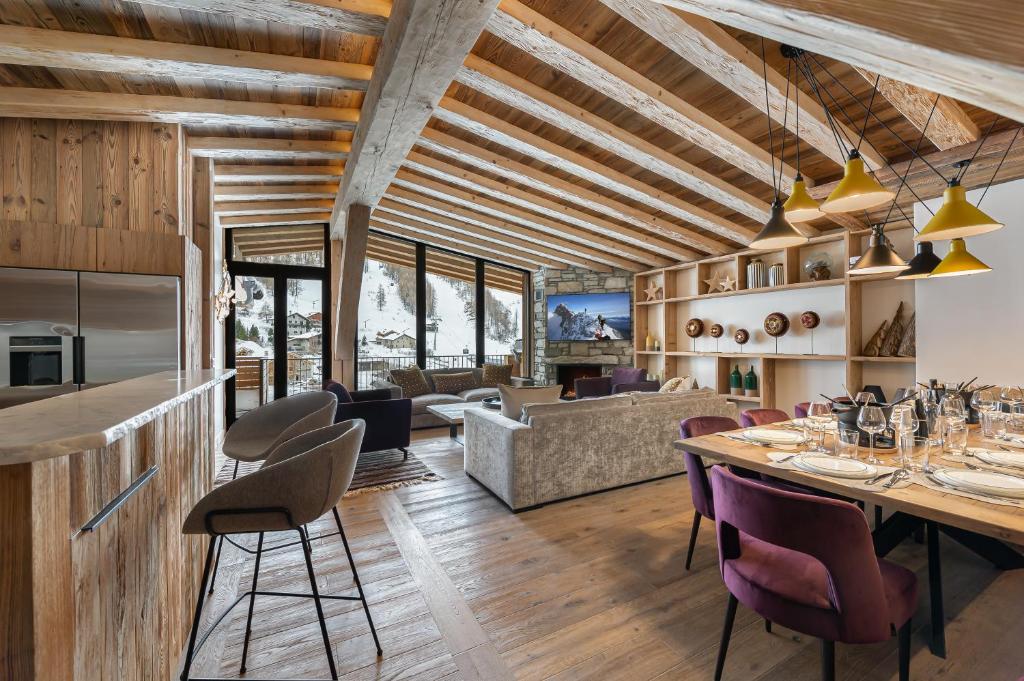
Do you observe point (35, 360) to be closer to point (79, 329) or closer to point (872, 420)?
point (79, 329)


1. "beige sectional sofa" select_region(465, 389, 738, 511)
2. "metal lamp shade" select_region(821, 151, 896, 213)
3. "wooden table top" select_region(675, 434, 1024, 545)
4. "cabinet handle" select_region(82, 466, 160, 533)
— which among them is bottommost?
"beige sectional sofa" select_region(465, 389, 738, 511)

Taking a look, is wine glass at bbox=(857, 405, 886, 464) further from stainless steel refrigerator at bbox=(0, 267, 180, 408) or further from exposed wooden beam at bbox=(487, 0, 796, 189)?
stainless steel refrigerator at bbox=(0, 267, 180, 408)

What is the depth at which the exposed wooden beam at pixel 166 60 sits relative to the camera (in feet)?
7.48

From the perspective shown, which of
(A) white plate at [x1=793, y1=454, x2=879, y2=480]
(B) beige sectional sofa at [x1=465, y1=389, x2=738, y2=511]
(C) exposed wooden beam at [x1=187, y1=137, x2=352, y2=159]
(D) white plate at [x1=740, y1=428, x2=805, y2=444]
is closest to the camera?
(A) white plate at [x1=793, y1=454, x2=879, y2=480]

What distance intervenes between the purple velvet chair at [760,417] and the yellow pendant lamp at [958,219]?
128 cm

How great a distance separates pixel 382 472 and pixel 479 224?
3642mm

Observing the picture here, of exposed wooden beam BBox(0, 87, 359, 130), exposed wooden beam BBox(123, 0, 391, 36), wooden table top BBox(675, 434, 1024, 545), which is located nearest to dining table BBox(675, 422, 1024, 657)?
wooden table top BBox(675, 434, 1024, 545)

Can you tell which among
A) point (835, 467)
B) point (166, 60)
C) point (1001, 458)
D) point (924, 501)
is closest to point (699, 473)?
point (835, 467)

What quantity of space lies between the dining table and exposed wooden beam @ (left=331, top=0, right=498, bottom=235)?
2.17 m

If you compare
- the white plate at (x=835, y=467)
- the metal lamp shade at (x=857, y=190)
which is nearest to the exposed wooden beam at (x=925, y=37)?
the white plate at (x=835, y=467)

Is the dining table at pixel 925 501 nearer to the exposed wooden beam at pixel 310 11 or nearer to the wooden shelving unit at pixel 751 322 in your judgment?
the wooden shelving unit at pixel 751 322

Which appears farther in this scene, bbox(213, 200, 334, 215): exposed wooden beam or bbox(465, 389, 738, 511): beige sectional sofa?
bbox(213, 200, 334, 215): exposed wooden beam

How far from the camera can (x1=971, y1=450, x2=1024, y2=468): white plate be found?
65.1 inches

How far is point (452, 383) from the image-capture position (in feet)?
22.5
